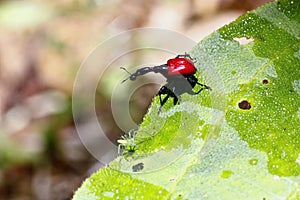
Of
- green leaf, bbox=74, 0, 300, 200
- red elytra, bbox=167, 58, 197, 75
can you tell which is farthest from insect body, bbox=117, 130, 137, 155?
red elytra, bbox=167, 58, 197, 75

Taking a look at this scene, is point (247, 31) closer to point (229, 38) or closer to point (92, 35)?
point (229, 38)

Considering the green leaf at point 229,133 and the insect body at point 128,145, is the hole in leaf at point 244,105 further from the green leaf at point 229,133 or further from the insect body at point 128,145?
the insect body at point 128,145

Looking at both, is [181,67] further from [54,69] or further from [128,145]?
[54,69]

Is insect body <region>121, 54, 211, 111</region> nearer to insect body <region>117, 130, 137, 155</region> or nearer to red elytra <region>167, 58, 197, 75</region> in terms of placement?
red elytra <region>167, 58, 197, 75</region>

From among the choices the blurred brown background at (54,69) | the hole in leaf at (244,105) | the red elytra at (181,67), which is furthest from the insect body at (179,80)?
the blurred brown background at (54,69)

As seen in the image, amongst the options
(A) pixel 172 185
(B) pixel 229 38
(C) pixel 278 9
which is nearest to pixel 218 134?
(A) pixel 172 185

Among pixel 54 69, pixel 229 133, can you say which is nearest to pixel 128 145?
pixel 229 133
